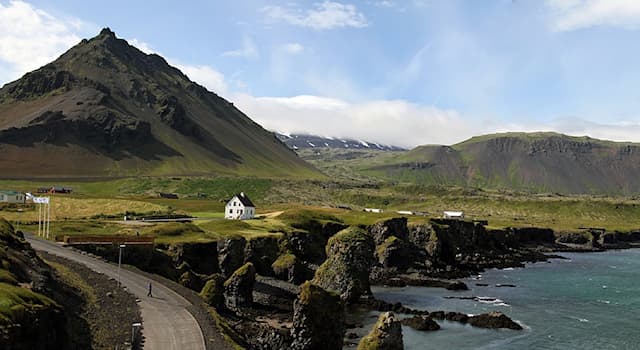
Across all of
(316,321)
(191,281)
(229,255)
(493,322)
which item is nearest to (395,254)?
(229,255)

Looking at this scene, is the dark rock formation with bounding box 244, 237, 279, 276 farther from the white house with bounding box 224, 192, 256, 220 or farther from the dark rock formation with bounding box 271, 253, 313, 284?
the white house with bounding box 224, 192, 256, 220

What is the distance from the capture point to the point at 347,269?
7675cm

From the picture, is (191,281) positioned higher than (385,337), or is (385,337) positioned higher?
(385,337)

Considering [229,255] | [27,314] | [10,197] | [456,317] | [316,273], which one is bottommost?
[456,317]

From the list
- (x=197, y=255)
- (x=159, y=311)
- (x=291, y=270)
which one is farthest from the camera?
(x=291, y=270)

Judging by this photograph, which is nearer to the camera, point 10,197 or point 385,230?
point 10,197

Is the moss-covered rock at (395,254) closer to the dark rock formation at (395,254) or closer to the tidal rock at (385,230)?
the dark rock formation at (395,254)

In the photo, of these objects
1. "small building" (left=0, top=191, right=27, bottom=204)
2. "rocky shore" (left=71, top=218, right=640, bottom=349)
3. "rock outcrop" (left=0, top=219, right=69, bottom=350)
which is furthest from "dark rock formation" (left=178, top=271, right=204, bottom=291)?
"small building" (left=0, top=191, right=27, bottom=204)

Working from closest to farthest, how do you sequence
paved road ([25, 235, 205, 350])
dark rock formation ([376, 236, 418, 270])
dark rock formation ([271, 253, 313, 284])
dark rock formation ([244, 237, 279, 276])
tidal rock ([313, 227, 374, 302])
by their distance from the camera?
paved road ([25, 235, 205, 350]) < tidal rock ([313, 227, 374, 302]) < dark rock formation ([271, 253, 313, 284]) < dark rock formation ([244, 237, 279, 276]) < dark rock formation ([376, 236, 418, 270])

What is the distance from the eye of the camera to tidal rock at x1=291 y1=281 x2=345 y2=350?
49.3m

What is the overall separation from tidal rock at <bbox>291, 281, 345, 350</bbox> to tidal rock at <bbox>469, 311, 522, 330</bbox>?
25983 millimetres

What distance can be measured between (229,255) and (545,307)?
4959cm

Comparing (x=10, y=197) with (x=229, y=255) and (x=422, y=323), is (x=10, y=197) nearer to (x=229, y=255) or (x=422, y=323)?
(x=229, y=255)

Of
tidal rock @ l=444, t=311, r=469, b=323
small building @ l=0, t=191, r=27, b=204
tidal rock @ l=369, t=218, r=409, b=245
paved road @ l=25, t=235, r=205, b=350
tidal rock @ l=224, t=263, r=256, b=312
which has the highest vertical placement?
small building @ l=0, t=191, r=27, b=204
